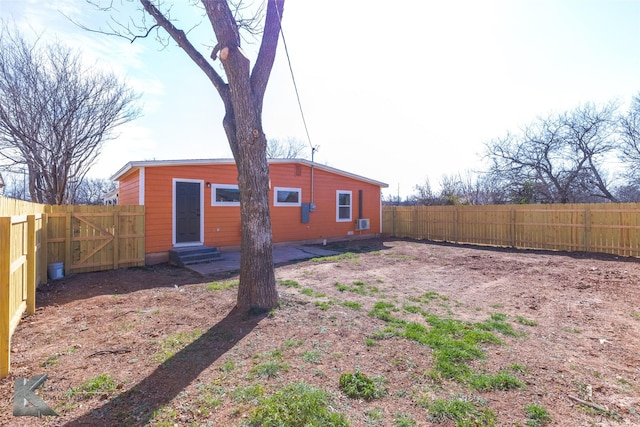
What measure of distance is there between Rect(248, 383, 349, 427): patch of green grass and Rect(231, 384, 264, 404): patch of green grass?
9cm

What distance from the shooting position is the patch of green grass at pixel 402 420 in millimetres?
2029

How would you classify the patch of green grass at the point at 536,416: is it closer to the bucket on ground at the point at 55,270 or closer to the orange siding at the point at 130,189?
the bucket on ground at the point at 55,270

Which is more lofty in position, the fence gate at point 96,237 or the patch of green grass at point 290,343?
the fence gate at point 96,237

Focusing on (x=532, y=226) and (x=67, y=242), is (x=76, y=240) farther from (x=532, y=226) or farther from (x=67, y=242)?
(x=532, y=226)

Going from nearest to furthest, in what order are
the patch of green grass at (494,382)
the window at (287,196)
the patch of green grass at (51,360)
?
the patch of green grass at (494,382)
the patch of green grass at (51,360)
the window at (287,196)

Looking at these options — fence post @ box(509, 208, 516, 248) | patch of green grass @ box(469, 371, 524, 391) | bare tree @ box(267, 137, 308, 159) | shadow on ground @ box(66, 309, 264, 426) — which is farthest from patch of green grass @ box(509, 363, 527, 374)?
bare tree @ box(267, 137, 308, 159)

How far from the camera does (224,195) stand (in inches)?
384

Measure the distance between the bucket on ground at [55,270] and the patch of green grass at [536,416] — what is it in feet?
27.2

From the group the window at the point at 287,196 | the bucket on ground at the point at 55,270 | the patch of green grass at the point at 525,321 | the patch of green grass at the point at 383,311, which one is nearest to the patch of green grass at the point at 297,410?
the patch of green grass at the point at 383,311

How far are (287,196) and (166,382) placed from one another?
29.9ft

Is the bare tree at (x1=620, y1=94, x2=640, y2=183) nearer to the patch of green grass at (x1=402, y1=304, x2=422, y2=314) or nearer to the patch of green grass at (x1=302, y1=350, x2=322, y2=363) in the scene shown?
the patch of green grass at (x1=402, y1=304, x2=422, y2=314)

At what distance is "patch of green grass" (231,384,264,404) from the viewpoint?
227 centimetres

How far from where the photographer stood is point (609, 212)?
955cm

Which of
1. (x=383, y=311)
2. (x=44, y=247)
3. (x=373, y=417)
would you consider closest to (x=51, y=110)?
(x=44, y=247)
